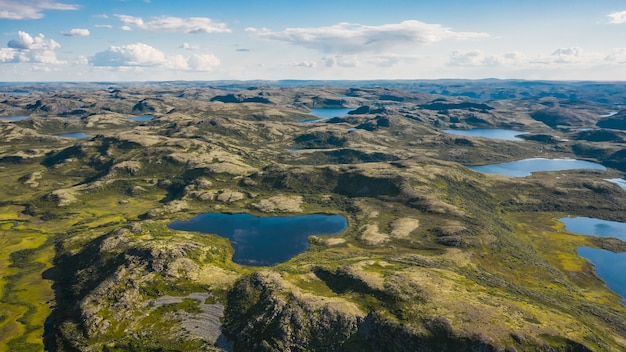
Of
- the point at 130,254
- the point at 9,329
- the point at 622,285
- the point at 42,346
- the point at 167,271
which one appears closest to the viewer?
the point at 42,346

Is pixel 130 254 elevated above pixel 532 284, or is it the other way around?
pixel 130 254

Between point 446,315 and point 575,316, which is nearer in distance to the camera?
point 446,315

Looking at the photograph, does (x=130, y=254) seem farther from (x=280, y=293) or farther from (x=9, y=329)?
(x=280, y=293)

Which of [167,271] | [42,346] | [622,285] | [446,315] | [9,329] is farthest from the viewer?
[622,285]

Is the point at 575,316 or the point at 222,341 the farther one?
the point at 575,316

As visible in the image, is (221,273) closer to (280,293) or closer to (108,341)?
(280,293)

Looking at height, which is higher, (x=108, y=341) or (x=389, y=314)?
(x=389, y=314)

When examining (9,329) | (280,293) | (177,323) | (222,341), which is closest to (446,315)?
(280,293)

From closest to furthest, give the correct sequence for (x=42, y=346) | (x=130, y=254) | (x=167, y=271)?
1. (x=42, y=346)
2. (x=167, y=271)
3. (x=130, y=254)

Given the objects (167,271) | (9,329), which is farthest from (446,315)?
(9,329)
